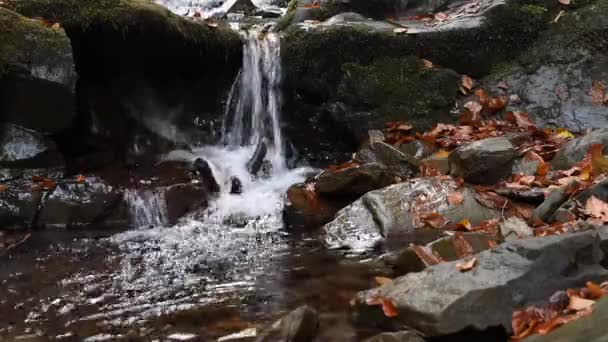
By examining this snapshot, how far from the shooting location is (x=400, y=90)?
8516mm

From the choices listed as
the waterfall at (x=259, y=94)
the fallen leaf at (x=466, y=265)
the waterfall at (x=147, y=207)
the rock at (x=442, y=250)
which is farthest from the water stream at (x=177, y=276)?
the waterfall at (x=259, y=94)

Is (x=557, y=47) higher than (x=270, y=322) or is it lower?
higher

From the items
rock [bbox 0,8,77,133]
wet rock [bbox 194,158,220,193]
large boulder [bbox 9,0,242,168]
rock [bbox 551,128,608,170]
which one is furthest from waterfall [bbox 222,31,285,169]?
rock [bbox 551,128,608,170]

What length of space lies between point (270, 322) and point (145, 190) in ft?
12.7

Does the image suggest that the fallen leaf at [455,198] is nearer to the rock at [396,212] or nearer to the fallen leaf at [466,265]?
the rock at [396,212]

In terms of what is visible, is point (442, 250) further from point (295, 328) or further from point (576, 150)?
point (576, 150)

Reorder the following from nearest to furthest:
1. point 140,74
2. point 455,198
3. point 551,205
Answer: point 551,205, point 455,198, point 140,74

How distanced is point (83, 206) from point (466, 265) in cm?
503

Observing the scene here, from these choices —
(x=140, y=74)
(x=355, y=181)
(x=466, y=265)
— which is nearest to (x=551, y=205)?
(x=466, y=265)

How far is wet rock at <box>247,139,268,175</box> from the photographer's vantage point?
8.40m

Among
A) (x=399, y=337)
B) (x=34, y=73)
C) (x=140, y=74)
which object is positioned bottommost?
(x=399, y=337)

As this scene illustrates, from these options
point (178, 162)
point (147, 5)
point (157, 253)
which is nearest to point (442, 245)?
point (157, 253)

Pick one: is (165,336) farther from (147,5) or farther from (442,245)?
(147,5)

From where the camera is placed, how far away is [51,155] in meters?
7.21
